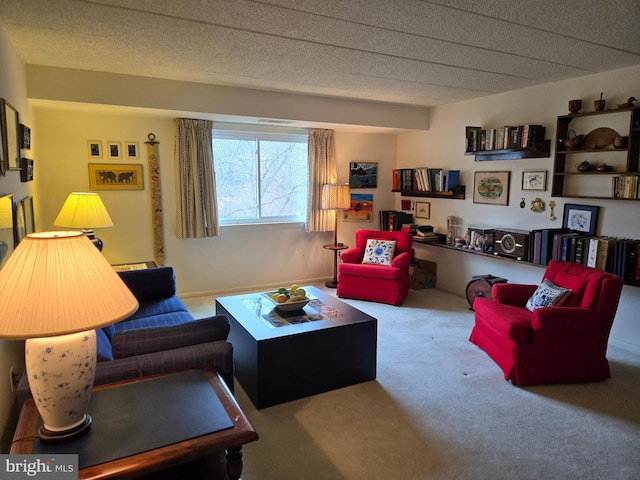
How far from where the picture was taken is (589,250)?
358 cm

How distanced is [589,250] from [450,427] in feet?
7.12

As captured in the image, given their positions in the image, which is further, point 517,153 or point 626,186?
point 517,153

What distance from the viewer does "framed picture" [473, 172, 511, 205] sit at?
4.59m

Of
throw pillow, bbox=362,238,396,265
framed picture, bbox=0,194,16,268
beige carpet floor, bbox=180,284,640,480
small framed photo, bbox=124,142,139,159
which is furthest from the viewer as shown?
throw pillow, bbox=362,238,396,265

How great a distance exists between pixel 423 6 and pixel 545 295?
2276mm

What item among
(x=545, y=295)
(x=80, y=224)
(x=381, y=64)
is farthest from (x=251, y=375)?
(x=381, y=64)

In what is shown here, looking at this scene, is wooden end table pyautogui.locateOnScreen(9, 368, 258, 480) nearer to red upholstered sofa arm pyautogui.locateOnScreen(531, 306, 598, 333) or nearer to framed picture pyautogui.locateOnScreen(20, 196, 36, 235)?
framed picture pyautogui.locateOnScreen(20, 196, 36, 235)

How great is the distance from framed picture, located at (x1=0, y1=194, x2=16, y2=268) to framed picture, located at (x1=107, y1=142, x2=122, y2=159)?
7.65 feet

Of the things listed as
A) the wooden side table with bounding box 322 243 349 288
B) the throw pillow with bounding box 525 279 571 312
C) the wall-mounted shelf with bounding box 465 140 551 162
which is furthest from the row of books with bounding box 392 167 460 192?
the throw pillow with bounding box 525 279 571 312

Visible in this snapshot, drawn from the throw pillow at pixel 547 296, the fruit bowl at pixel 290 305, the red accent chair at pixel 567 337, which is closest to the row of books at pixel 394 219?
the throw pillow at pixel 547 296

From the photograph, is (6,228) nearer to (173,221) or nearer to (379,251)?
(173,221)

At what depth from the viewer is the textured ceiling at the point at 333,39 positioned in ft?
7.61

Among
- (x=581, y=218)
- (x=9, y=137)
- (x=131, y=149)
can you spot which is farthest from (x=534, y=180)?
(x=9, y=137)

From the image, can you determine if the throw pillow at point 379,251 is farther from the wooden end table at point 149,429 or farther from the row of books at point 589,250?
the wooden end table at point 149,429
